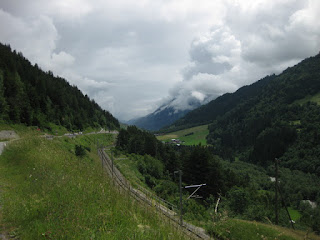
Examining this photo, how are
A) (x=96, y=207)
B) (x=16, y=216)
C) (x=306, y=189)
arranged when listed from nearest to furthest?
(x=96, y=207) → (x=16, y=216) → (x=306, y=189)

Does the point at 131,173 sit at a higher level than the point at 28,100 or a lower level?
lower

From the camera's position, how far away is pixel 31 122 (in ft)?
191

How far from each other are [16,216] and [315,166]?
179875 mm

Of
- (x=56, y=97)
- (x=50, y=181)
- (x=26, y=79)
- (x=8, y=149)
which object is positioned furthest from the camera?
(x=56, y=97)

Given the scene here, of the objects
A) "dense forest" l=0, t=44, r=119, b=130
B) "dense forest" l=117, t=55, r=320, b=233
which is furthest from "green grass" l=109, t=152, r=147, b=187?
"dense forest" l=0, t=44, r=119, b=130

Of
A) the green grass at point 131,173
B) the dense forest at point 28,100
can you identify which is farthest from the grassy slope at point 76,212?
the dense forest at point 28,100

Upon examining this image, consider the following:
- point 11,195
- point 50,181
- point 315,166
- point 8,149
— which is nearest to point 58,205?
point 50,181

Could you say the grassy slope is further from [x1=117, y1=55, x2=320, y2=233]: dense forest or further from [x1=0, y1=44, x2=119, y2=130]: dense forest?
[x1=0, y1=44, x2=119, y2=130]: dense forest

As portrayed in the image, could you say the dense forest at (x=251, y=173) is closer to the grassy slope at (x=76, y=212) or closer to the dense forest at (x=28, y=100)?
the grassy slope at (x=76, y=212)

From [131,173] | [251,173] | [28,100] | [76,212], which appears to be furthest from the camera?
[251,173]

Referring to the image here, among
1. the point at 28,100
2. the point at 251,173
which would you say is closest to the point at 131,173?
the point at 28,100

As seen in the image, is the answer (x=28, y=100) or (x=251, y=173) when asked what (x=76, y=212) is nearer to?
(x=28, y=100)

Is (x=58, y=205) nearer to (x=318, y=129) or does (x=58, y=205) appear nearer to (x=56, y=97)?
(x=56, y=97)

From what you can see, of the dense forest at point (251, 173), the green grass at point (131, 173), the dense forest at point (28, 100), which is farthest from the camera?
the dense forest at point (28, 100)
